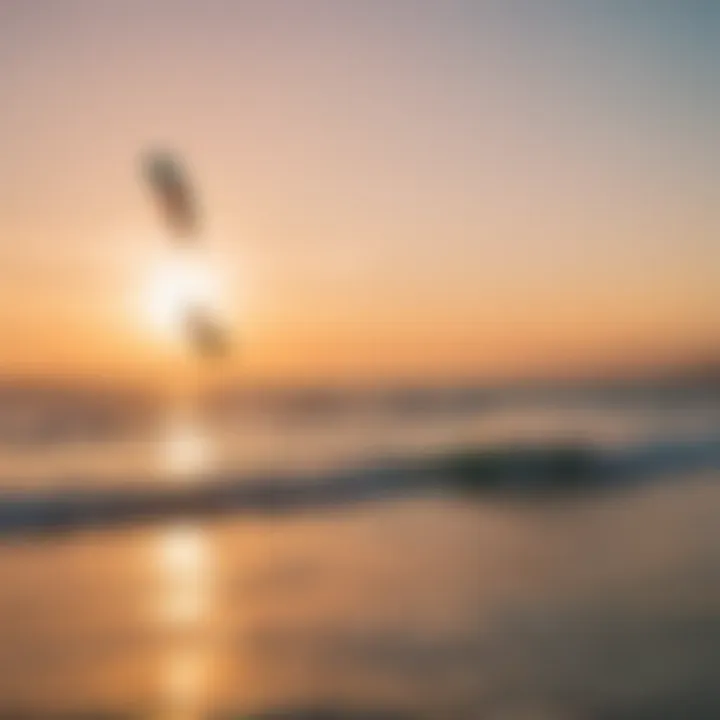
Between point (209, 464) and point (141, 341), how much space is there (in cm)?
470

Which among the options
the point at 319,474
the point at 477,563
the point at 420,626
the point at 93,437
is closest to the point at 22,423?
the point at 93,437

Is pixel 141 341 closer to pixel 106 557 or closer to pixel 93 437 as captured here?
pixel 106 557

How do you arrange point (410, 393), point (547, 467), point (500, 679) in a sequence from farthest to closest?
point (410, 393) < point (547, 467) < point (500, 679)

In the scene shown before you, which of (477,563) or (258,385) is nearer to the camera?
(477,563)

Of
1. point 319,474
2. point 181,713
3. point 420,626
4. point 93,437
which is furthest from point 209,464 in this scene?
point 181,713

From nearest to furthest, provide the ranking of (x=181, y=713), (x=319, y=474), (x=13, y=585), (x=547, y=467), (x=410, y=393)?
(x=181, y=713) < (x=13, y=585) < (x=319, y=474) < (x=547, y=467) < (x=410, y=393)

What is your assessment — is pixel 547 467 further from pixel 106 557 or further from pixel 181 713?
pixel 181 713

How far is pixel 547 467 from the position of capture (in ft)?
35.6

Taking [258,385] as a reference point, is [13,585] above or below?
below

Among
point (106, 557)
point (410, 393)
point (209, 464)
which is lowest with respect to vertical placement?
point (106, 557)

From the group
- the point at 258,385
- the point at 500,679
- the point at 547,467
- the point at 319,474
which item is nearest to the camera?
the point at 500,679

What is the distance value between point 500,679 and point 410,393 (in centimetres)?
1350

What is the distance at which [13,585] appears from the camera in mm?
5531

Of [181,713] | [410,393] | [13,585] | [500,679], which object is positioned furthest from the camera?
[410,393]
